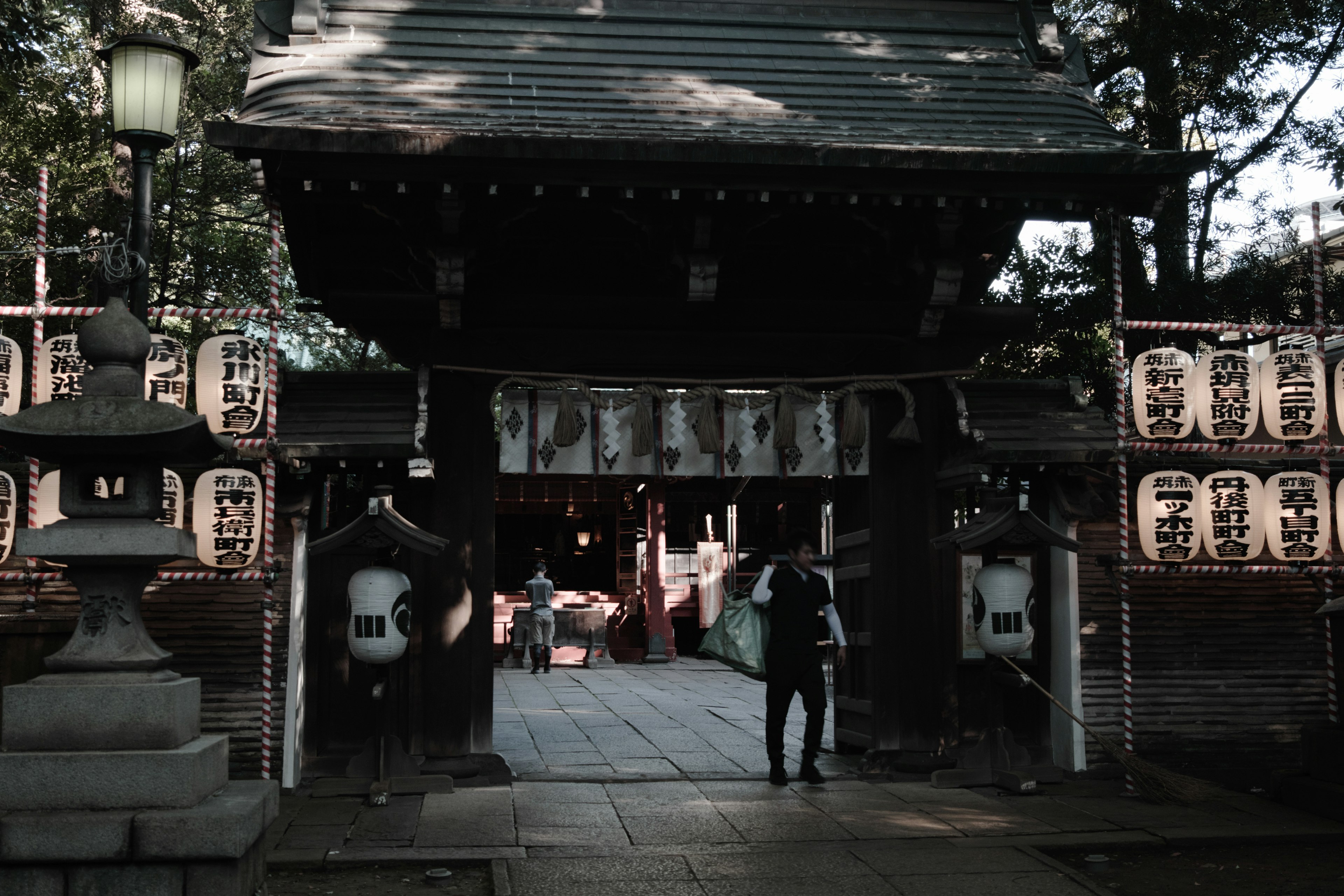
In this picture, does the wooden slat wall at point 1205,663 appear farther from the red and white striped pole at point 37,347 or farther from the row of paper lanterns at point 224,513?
the red and white striped pole at point 37,347

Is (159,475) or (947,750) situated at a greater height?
(159,475)

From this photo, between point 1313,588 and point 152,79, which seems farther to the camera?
point 1313,588

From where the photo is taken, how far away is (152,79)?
7262 millimetres

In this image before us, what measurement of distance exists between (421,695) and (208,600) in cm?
170

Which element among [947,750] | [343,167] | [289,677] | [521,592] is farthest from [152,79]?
[521,592]

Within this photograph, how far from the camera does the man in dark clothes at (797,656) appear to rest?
8547 mm

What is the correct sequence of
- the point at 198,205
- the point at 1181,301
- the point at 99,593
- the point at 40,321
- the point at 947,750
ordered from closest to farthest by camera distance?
the point at 99,593
the point at 40,321
the point at 947,750
the point at 1181,301
the point at 198,205

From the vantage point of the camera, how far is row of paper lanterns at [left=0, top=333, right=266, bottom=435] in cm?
784

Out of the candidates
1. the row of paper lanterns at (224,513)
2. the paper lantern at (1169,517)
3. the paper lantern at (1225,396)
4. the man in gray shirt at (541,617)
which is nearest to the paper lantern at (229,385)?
the row of paper lanterns at (224,513)

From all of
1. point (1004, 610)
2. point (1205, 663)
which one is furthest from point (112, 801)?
point (1205, 663)

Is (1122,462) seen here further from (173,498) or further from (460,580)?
(173,498)

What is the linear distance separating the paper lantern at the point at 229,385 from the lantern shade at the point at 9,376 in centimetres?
115

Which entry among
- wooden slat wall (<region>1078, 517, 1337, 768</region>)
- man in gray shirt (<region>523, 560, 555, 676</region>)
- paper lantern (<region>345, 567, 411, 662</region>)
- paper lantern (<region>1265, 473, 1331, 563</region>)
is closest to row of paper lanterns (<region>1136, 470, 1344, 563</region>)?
paper lantern (<region>1265, 473, 1331, 563</region>)

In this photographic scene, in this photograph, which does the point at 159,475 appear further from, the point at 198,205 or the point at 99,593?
the point at 198,205
